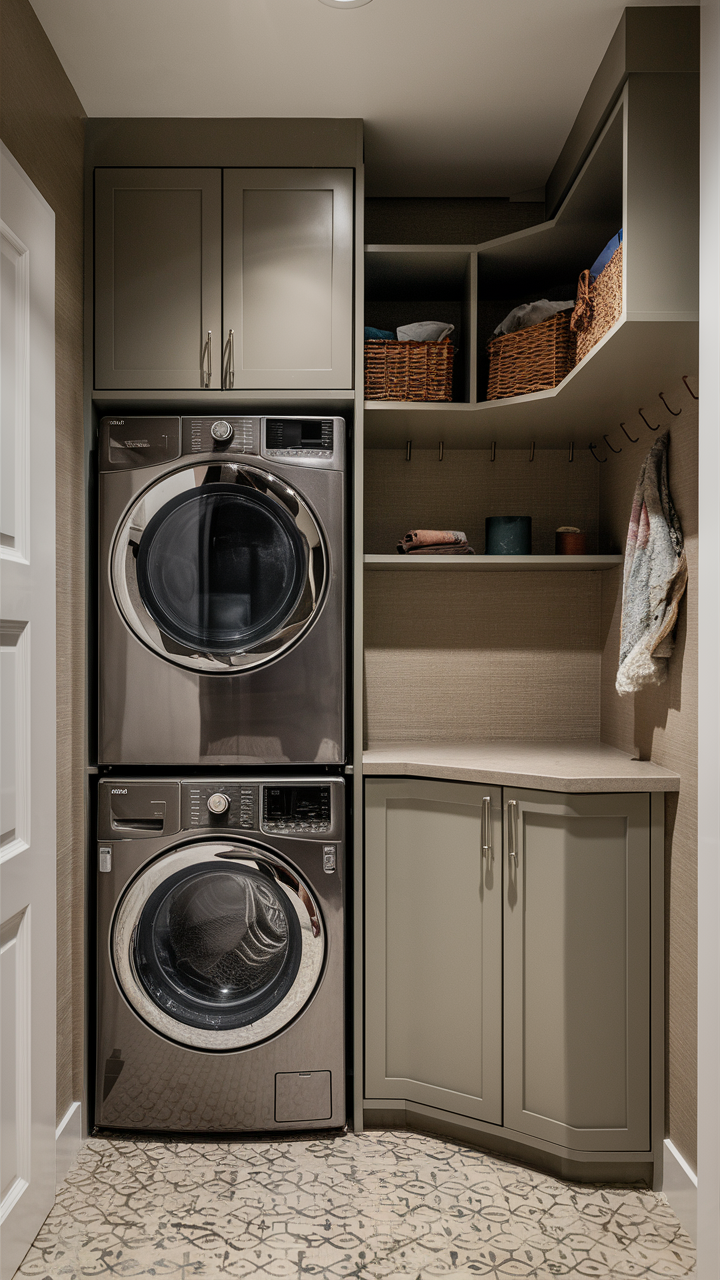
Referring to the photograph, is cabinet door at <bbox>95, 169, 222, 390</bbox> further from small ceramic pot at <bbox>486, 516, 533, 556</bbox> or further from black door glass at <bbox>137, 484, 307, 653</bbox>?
small ceramic pot at <bbox>486, 516, 533, 556</bbox>

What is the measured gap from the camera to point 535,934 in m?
1.98

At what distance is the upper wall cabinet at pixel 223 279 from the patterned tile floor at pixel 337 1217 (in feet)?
6.40

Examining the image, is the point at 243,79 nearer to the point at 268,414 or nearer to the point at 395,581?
the point at 268,414

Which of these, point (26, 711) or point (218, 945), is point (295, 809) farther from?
point (26, 711)

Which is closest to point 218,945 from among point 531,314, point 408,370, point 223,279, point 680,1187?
point 680,1187

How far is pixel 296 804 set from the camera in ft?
6.89

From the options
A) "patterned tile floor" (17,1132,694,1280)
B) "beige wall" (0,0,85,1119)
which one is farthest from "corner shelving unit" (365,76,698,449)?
"patterned tile floor" (17,1132,694,1280)

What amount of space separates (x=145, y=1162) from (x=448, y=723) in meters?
1.44

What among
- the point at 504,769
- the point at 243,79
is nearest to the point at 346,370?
the point at 243,79

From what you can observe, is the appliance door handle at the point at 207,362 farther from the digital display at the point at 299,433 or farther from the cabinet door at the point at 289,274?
the digital display at the point at 299,433

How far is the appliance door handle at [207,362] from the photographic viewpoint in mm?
2125

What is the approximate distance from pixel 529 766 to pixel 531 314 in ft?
3.91

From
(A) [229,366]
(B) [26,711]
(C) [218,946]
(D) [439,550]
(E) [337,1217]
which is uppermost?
(A) [229,366]

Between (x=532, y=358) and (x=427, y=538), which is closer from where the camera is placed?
(x=532, y=358)
